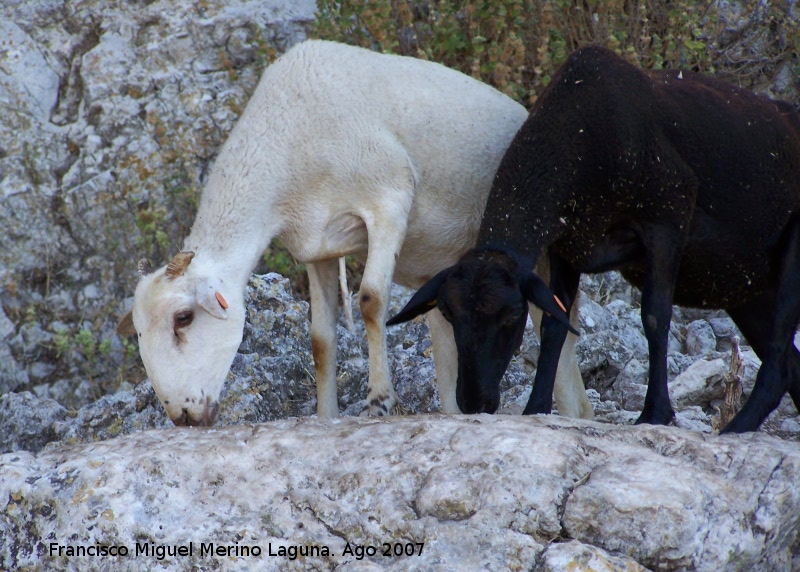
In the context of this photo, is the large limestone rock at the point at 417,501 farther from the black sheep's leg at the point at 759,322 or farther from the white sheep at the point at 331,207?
the black sheep's leg at the point at 759,322

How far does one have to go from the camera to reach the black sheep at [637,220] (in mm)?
4715

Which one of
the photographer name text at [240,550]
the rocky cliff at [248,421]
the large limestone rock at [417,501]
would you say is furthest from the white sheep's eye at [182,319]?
the photographer name text at [240,550]

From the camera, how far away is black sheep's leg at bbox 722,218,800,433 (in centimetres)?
486

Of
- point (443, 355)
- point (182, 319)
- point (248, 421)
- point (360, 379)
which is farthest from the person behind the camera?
point (360, 379)

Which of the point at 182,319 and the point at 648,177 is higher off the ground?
the point at 648,177

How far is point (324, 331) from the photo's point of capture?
595cm

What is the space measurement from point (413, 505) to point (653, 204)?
2.20 m

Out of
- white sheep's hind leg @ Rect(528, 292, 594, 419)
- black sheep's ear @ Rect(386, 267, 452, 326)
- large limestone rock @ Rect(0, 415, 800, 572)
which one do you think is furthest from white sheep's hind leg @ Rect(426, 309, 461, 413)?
large limestone rock @ Rect(0, 415, 800, 572)

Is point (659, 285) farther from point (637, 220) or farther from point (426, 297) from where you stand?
point (426, 297)

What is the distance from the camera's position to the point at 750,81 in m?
8.95

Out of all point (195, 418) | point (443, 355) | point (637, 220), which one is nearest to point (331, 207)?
point (443, 355)

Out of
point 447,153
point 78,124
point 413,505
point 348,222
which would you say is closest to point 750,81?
point 447,153

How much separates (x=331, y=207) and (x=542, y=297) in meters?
1.40

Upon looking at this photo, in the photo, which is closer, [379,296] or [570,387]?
[379,296]
